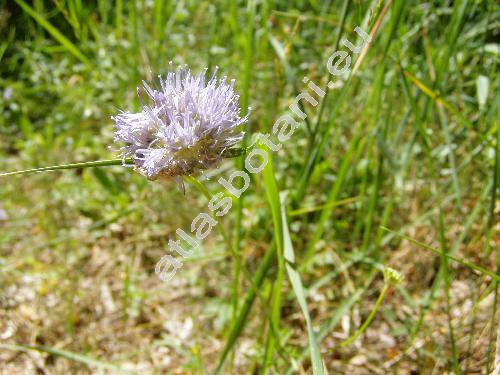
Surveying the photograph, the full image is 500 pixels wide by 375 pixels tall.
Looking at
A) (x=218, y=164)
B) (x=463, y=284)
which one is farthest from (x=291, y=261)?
(x=463, y=284)

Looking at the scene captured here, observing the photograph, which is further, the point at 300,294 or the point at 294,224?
the point at 294,224

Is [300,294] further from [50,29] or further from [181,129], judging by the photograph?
[50,29]

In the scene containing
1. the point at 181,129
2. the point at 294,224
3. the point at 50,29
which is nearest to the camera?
the point at 181,129

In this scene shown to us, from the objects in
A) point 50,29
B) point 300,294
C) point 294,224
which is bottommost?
point 300,294

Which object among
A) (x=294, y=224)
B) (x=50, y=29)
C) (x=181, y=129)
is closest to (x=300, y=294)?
(x=181, y=129)

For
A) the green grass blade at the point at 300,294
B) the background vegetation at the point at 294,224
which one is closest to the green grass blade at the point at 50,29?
the background vegetation at the point at 294,224

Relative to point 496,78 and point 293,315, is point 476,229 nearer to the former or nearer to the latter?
point 496,78
